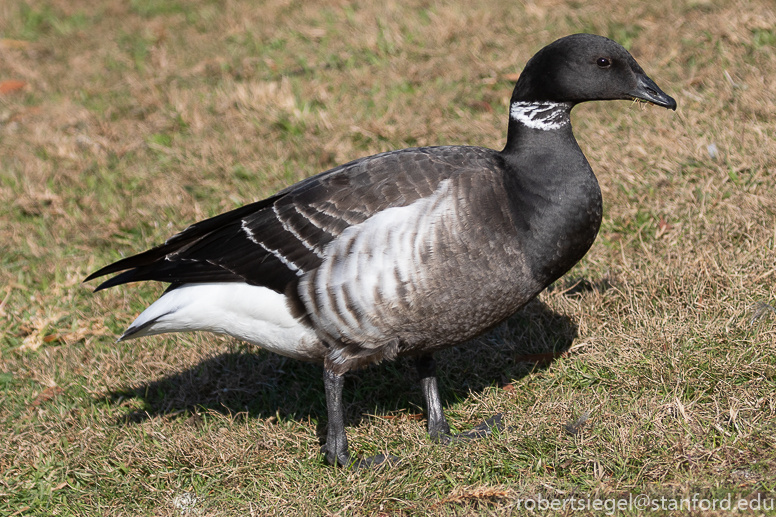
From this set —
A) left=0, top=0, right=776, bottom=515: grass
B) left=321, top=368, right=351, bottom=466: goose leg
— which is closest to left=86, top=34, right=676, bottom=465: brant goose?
left=321, top=368, right=351, bottom=466: goose leg

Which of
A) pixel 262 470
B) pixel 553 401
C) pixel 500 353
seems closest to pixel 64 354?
pixel 262 470

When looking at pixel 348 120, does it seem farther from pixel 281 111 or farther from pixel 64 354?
pixel 64 354

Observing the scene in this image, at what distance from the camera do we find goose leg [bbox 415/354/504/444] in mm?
4312

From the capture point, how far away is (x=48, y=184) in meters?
7.36

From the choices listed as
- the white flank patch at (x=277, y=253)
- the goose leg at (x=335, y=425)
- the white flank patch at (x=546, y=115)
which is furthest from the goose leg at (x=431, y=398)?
the white flank patch at (x=546, y=115)

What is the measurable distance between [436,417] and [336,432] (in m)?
0.62

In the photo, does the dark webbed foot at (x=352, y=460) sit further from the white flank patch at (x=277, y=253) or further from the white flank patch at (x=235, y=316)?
the white flank patch at (x=277, y=253)

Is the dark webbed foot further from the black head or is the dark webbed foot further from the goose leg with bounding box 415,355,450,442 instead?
the black head

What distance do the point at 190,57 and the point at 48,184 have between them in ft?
8.94

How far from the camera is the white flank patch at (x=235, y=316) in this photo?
419 centimetres

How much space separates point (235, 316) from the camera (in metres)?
4.32

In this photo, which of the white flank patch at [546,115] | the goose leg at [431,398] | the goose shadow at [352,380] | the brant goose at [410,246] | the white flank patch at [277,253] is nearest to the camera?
the brant goose at [410,246]

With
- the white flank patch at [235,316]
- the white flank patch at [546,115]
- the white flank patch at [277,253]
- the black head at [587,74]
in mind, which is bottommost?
the white flank patch at [235,316]

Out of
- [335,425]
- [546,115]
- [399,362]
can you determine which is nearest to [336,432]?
[335,425]
